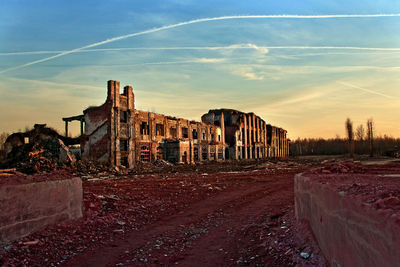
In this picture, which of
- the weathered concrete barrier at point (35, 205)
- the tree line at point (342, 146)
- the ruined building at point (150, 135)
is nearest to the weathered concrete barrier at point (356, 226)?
the weathered concrete barrier at point (35, 205)

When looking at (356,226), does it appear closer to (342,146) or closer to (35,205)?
(35,205)

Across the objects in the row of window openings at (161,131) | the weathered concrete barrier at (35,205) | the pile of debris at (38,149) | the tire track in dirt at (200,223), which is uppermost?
the row of window openings at (161,131)

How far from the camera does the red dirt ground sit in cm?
494

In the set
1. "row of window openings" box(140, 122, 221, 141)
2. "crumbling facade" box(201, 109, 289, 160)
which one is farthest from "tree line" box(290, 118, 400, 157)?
"row of window openings" box(140, 122, 221, 141)

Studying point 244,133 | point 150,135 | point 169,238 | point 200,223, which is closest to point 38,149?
point 150,135

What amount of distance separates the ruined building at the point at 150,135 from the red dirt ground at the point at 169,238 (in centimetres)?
1765

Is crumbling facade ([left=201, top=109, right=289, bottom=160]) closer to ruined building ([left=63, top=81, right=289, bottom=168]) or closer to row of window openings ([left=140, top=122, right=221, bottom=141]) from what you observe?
ruined building ([left=63, top=81, right=289, bottom=168])

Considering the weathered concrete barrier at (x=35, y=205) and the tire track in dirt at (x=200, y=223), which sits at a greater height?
the weathered concrete barrier at (x=35, y=205)

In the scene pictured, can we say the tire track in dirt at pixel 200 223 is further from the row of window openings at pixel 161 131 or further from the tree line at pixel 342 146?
the tree line at pixel 342 146

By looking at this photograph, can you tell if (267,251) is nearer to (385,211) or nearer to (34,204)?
(385,211)

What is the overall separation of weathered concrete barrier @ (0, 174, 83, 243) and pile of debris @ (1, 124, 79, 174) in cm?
1627

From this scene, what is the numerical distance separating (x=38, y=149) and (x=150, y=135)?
10.6 metres

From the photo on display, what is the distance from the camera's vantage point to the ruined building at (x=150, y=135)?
86.8 feet

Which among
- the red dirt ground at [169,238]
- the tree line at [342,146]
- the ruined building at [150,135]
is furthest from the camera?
the tree line at [342,146]
